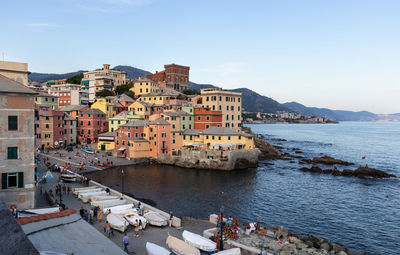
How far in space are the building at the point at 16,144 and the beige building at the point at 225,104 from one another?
56.1 meters

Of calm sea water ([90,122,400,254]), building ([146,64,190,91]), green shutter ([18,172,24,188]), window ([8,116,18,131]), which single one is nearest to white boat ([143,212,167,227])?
calm sea water ([90,122,400,254])

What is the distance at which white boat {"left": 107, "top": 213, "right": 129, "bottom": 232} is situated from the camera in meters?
23.6

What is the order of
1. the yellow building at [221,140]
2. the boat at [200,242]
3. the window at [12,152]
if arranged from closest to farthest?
the boat at [200,242], the window at [12,152], the yellow building at [221,140]

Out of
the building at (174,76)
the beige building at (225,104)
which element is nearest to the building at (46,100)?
the beige building at (225,104)

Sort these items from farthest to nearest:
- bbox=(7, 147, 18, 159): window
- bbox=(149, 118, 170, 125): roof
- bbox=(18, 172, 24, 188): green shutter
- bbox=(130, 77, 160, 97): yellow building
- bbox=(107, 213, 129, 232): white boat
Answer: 1. bbox=(130, 77, 160, 97): yellow building
2. bbox=(149, 118, 170, 125): roof
3. bbox=(18, 172, 24, 188): green shutter
4. bbox=(7, 147, 18, 159): window
5. bbox=(107, 213, 129, 232): white boat

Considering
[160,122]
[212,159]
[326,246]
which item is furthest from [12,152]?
[160,122]

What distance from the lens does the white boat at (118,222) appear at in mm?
23625

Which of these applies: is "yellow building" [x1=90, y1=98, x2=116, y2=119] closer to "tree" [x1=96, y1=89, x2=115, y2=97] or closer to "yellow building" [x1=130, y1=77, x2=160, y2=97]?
"yellow building" [x1=130, y1=77, x2=160, y2=97]

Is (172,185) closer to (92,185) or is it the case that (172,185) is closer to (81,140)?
(92,185)

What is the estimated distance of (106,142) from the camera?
74125 millimetres

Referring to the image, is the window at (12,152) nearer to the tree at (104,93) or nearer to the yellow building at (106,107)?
the yellow building at (106,107)

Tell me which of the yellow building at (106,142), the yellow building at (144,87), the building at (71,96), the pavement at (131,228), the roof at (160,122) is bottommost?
the pavement at (131,228)

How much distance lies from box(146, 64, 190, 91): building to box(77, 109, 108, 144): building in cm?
5243

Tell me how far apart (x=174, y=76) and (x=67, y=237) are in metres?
129
